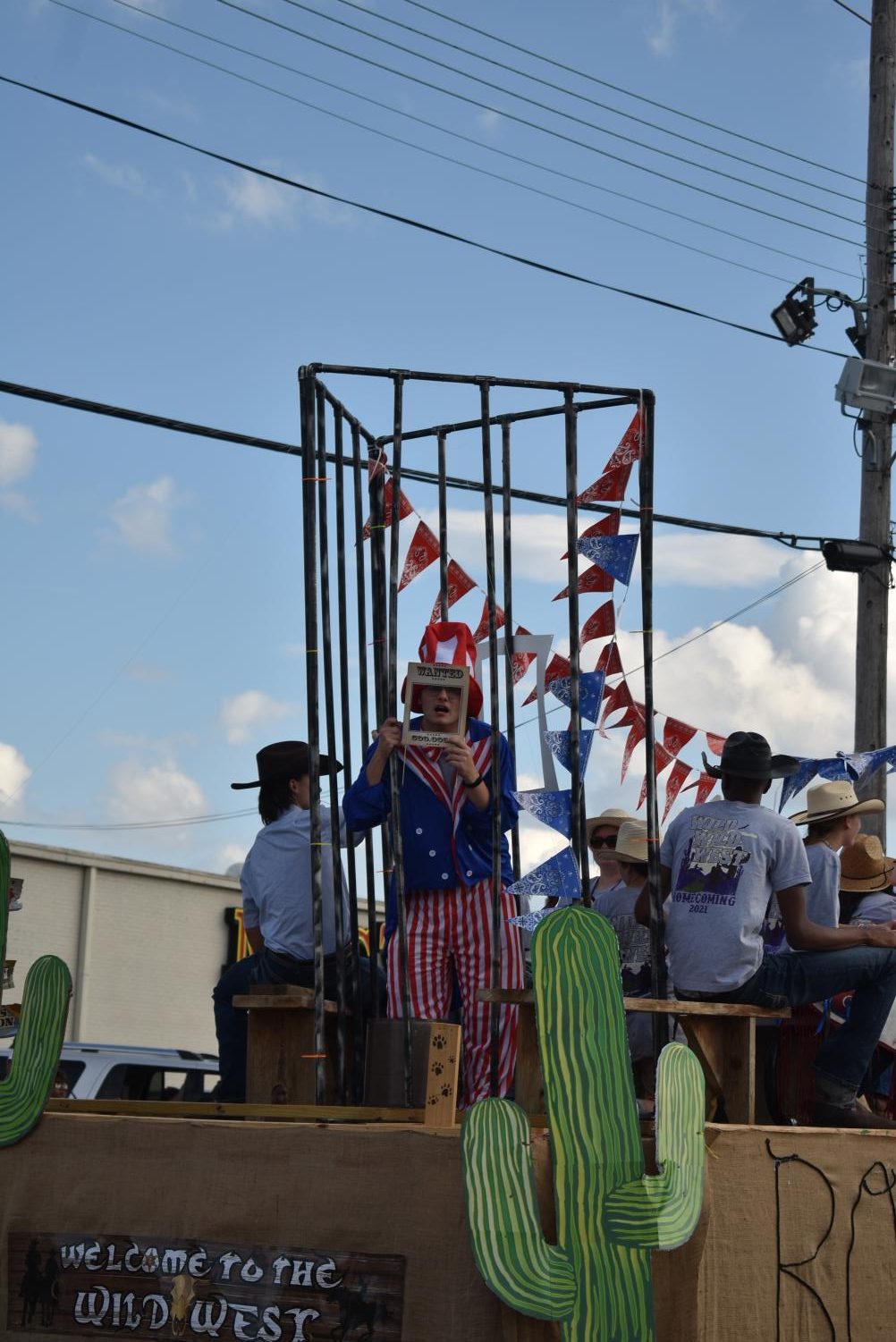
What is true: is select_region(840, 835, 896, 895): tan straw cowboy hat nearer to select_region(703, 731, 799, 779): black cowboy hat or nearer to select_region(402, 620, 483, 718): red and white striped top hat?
select_region(703, 731, 799, 779): black cowboy hat

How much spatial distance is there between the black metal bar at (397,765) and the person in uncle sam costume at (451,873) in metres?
0.06

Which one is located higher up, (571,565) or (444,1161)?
(571,565)

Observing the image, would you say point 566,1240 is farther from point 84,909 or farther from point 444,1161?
point 84,909

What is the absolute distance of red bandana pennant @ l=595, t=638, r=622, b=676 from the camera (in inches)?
193

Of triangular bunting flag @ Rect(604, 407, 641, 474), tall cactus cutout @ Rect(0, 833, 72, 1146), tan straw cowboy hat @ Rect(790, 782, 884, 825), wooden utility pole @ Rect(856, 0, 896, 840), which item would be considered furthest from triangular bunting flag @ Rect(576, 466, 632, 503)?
wooden utility pole @ Rect(856, 0, 896, 840)

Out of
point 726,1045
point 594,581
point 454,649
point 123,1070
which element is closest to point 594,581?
point 594,581

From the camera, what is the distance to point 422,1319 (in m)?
3.48

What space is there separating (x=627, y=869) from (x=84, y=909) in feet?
43.6

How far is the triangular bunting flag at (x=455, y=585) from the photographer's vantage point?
18.0ft

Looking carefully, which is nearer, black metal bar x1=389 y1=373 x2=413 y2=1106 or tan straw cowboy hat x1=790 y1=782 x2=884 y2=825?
black metal bar x1=389 y1=373 x2=413 y2=1106

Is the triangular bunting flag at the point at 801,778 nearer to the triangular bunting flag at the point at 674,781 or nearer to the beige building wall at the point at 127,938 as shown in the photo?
the triangular bunting flag at the point at 674,781

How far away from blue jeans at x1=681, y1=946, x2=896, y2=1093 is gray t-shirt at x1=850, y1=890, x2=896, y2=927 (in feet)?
2.42

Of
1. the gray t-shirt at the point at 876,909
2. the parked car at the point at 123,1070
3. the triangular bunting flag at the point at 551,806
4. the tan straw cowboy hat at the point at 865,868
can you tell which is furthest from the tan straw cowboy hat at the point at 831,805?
the parked car at the point at 123,1070

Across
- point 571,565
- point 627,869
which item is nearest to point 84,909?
point 627,869
